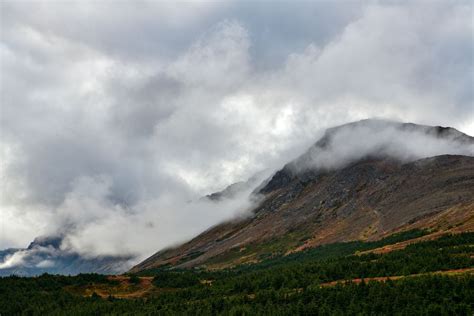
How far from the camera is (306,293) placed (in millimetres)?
56281

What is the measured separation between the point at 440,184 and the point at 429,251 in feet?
280

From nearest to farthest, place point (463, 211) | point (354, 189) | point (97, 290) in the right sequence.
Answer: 1. point (97, 290)
2. point (463, 211)
3. point (354, 189)

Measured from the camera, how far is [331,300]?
2004 inches

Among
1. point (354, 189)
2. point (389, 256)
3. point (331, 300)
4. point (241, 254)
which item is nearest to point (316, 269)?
point (389, 256)

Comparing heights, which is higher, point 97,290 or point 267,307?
point 97,290

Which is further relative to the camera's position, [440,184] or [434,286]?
[440,184]

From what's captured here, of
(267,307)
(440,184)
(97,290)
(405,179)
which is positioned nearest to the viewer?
(267,307)

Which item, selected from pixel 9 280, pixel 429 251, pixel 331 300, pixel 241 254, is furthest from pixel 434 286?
pixel 241 254

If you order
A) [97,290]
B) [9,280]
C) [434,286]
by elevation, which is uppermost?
[9,280]

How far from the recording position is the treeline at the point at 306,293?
45.8 m

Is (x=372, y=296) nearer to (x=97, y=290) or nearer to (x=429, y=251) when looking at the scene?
(x=429, y=251)

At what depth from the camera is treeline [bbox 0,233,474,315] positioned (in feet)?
150

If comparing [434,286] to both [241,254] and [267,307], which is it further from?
[241,254]

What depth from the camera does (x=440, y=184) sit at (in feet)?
500
